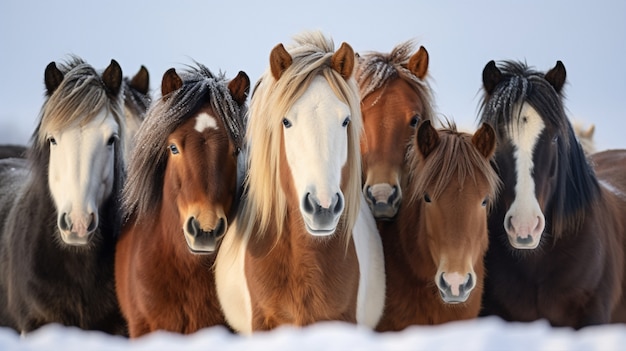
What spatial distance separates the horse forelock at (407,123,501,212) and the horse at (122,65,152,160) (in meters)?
1.93

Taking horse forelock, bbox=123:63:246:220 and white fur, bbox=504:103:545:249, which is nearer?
horse forelock, bbox=123:63:246:220

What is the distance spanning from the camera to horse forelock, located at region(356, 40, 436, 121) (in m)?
5.49

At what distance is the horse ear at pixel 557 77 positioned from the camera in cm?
544

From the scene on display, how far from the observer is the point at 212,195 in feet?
14.7

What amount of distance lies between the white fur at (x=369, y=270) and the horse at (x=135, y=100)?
1.70m

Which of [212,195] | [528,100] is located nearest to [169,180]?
[212,195]

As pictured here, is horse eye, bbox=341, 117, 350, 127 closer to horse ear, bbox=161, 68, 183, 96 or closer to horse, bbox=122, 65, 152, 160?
horse ear, bbox=161, 68, 183, 96

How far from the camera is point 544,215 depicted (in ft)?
17.3

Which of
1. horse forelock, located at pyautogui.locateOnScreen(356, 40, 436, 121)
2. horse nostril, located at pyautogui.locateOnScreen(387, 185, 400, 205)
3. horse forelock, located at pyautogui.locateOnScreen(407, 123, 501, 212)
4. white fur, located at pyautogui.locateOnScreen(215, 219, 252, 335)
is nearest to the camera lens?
white fur, located at pyautogui.locateOnScreen(215, 219, 252, 335)

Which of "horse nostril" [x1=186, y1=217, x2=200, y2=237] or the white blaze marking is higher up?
the white blaze marking

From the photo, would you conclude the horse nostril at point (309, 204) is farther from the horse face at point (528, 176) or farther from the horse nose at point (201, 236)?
the horse face at point (528, 176)

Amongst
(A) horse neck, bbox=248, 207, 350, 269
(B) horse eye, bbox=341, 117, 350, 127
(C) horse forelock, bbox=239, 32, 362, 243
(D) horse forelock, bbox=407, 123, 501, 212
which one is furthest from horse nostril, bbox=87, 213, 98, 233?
(D) horse forelock, bbox=407, 123, 501, 212

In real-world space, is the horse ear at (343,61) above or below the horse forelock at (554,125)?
above

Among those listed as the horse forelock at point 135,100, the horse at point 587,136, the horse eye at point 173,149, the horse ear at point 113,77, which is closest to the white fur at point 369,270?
the horse eye at point 173,149
